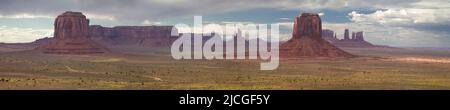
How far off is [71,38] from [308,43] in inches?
2711

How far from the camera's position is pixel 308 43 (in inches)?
5556

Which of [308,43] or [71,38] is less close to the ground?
[71,38]

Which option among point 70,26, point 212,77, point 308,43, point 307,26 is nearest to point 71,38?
point 70,26

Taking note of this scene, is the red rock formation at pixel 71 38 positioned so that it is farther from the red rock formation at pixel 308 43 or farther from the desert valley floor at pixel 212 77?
the red rock formation at pixel 308 43

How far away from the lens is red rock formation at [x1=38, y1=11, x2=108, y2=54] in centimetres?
14600

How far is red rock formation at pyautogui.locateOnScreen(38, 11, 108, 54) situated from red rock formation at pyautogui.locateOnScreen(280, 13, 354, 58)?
181ft

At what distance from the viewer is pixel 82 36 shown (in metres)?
157

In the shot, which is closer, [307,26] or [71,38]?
[307,26]

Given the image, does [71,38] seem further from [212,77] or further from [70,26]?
[212,77]
